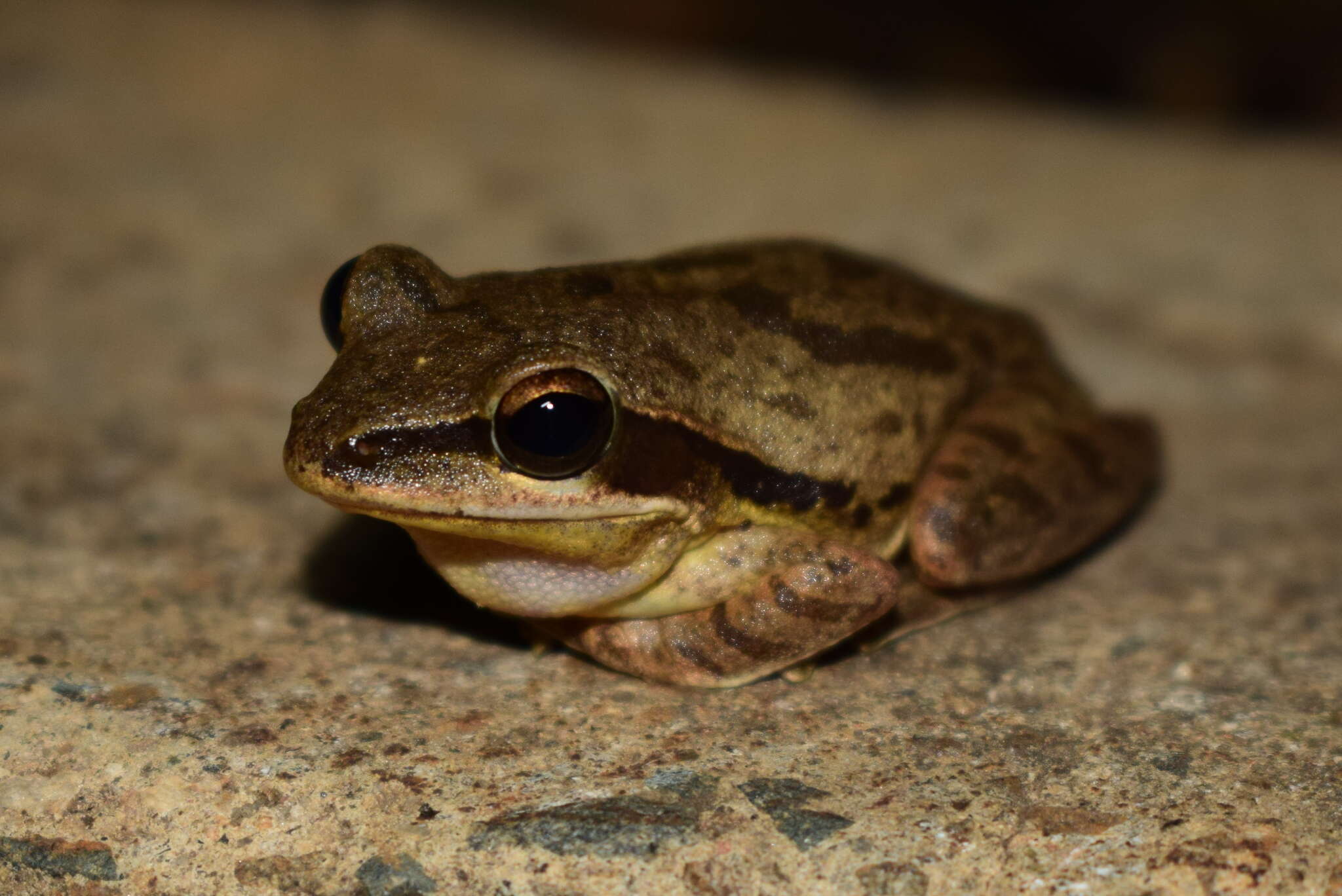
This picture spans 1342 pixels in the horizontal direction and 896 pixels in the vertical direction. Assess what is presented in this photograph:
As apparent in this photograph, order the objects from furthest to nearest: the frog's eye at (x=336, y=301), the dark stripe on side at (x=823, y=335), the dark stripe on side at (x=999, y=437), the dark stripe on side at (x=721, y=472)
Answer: the dark stripe on side at (x=999, y=437)
the dark stripe on side at (x=823, y=335)
the frog's eye at (x=336, y=301)
the dark stripe on side at (x=721, y=472)

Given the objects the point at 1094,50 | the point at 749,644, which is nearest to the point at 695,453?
the point at 749,644

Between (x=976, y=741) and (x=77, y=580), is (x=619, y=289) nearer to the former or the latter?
(x=976, y=741)

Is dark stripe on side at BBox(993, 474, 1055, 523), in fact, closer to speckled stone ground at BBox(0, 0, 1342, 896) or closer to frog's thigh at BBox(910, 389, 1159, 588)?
frog's thigh at BBox(910, 389, 1159, 588)

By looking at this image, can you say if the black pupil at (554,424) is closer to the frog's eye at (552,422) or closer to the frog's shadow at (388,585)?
the frog's eye at (552,422)

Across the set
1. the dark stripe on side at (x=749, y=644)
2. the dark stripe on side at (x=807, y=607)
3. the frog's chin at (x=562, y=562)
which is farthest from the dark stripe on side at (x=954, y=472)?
the frog's chin at (x=562, y=562)

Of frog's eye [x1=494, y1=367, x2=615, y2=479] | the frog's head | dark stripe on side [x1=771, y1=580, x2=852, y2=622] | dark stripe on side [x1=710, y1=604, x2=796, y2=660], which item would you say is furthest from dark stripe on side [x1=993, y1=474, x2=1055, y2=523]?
frog's eye [x1=494, y1=367, x2=615, y2=479]

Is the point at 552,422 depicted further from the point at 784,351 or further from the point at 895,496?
the point at 895,496
